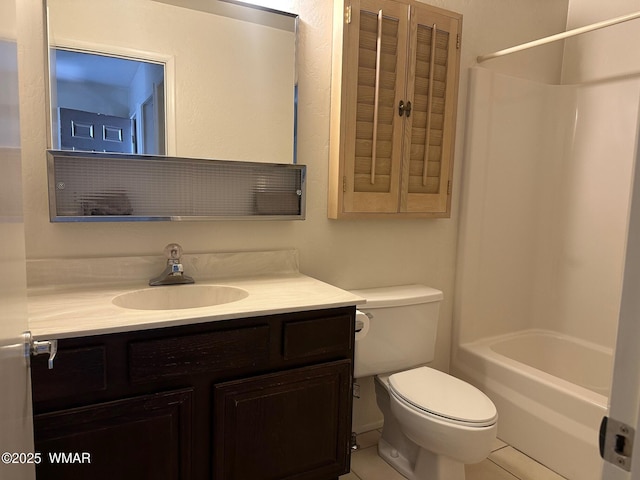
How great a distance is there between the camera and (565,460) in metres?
1.94

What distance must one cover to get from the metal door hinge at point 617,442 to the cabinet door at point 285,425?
1.02 m

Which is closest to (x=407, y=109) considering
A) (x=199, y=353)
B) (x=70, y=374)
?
(x=199, y=353)

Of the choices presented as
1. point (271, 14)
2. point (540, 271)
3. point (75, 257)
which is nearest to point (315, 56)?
point (271, 14)

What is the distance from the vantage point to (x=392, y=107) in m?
2.00

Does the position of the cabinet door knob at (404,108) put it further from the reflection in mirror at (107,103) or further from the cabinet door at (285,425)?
the cabinet door at (285,425)

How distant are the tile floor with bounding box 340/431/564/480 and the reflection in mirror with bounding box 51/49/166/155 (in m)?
1.61

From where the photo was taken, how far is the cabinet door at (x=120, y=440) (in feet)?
3.71

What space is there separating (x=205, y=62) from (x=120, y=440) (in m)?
1.32

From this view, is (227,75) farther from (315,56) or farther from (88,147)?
(88,147)

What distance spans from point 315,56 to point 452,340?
1.68m

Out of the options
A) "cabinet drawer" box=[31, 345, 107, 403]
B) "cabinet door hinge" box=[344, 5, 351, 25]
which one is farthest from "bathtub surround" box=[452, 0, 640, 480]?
"cabinet drawer" box=[31, 345, 107, 403]

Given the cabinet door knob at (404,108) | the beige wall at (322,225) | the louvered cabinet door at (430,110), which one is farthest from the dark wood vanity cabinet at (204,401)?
the cabinet door knob at (404,108)

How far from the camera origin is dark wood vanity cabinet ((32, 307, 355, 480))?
1.15 metres

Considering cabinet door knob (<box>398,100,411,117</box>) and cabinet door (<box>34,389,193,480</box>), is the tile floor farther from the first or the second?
cabinet door knob (<box>398,100,411,117</box>)
